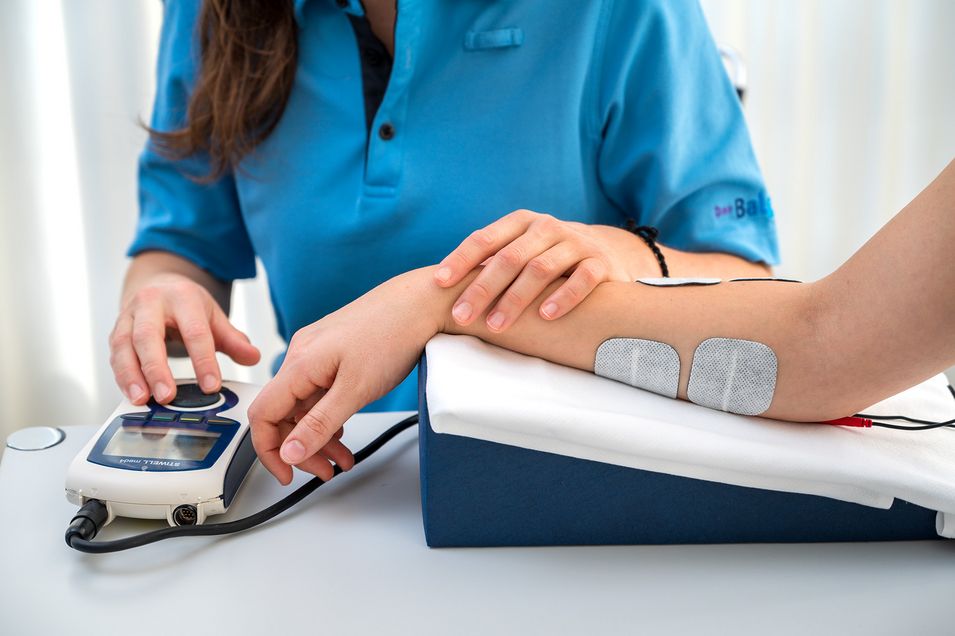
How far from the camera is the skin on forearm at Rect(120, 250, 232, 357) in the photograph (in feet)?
3.11

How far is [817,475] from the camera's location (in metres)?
0.52

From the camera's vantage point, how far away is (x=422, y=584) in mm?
506

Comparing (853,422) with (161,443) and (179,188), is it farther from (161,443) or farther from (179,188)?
(179,188)

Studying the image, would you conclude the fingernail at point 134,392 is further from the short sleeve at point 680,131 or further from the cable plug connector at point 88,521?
the short sleeve at point 680,131

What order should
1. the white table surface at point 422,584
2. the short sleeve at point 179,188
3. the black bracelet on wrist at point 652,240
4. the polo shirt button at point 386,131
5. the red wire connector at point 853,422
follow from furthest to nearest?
the short sleeve at point 179,188 < the polo shirt button at point 386,131 < the black bracelet on wrist at point 652,240 < the red wire connector at point 853,422 < the white table surface at point 422,584

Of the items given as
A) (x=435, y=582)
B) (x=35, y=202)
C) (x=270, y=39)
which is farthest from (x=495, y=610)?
(x=35, y=202)

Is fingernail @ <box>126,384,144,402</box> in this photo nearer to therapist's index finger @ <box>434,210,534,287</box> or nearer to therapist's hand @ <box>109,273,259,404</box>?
therapist's hand @ <box>109,273,259,404</box>

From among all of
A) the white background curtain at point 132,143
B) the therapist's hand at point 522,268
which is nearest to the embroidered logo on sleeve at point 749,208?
the therapist's hand at point 522,268

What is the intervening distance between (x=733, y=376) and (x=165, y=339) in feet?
1.71

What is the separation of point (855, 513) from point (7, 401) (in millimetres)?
1658

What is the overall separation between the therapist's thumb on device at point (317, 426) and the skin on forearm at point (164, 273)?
0.35 meters

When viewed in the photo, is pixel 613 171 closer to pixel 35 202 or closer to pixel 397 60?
pixel 397 60

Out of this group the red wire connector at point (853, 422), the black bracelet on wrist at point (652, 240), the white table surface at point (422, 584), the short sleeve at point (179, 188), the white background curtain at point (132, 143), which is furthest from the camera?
the white background curtain at point (132, 143)

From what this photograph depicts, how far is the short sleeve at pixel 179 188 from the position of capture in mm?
1012
